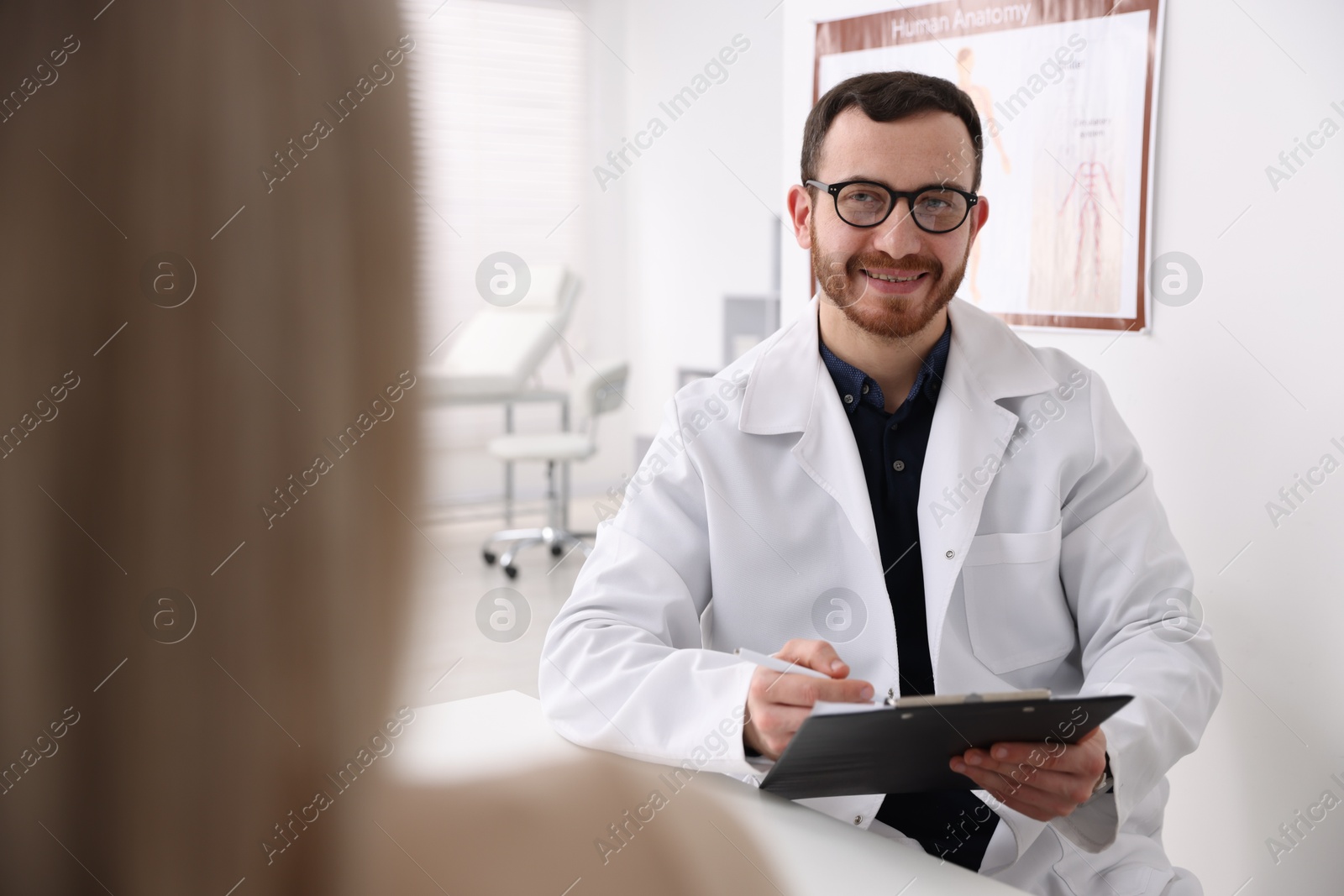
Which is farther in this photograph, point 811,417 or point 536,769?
point 811,417

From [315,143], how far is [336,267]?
2cm

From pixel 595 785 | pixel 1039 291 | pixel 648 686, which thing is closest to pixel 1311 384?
pixel 1039 291

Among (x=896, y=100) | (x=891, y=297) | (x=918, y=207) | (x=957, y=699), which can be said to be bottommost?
(x=957, y=699)

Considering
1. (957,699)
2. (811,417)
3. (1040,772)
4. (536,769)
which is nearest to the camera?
(536,769)

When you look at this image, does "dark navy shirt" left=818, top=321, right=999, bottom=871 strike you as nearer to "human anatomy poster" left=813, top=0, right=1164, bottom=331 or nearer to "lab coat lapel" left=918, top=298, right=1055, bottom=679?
"lab coat lapel" left=918, top=298, right=1055, bottom=679

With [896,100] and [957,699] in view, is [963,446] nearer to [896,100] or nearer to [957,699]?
[896,100]

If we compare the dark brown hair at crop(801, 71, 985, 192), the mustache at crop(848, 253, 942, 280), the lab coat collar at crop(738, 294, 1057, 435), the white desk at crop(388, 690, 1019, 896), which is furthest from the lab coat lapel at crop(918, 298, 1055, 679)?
the white desk at crop(388, 690, 1019, 896)

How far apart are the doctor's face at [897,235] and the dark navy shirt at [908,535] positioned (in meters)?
0.09

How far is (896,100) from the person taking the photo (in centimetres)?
157

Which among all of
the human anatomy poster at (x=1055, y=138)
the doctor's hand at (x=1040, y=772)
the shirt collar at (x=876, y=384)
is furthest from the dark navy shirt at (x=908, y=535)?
the human anatomy poster at (x=1055, y=138)

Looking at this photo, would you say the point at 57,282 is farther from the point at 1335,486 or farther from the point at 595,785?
the point at 1335,486

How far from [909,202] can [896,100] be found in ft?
0.50

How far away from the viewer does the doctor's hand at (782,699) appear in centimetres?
109

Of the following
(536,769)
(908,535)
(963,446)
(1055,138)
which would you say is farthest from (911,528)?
(536,769)
